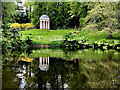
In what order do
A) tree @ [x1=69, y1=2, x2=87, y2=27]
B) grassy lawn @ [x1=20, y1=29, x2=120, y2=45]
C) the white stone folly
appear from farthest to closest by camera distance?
the white stone folly < tree @ [x1=69, y1=2, x2=87, y2=27] < grassy lawn @ [x1=20, y1=29, x2=120, y2=45]

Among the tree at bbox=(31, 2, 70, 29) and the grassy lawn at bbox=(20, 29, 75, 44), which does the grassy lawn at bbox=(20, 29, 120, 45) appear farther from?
the tree at bbox=(31, 2, 70, 29)

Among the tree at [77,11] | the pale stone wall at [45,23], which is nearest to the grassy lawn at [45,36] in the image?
the pale stone wall at [45,23]

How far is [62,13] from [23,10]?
466 centimetres

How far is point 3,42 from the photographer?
337 inches

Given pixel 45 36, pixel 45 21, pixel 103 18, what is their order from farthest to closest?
pixel 45 21
pixel 45 36
pixel 103 18

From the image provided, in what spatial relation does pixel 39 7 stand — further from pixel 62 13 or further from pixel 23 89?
pixel 23 89

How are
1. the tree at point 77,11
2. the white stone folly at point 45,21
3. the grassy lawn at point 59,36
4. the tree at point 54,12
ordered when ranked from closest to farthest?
1. the grassy lawn at point 59,36
2. the tree at point 77,11
3. the white stone folly at point 45,21
4. the tree at point 54,12

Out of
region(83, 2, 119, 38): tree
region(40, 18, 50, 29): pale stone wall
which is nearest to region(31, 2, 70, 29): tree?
region(40, 18, 50, 29): pale stone wall

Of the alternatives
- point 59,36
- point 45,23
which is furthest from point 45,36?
point 45,23

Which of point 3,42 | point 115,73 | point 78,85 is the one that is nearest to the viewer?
point 78,85

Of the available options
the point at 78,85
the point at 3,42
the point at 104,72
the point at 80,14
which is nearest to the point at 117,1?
the point at 80,14

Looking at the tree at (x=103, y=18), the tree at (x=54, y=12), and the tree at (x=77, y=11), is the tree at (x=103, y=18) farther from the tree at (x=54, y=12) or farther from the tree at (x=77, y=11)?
the tree at (x=54, y=12)

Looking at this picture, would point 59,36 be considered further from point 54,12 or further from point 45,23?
point 54,12

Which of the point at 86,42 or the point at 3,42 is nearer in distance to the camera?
the point at 3,42
